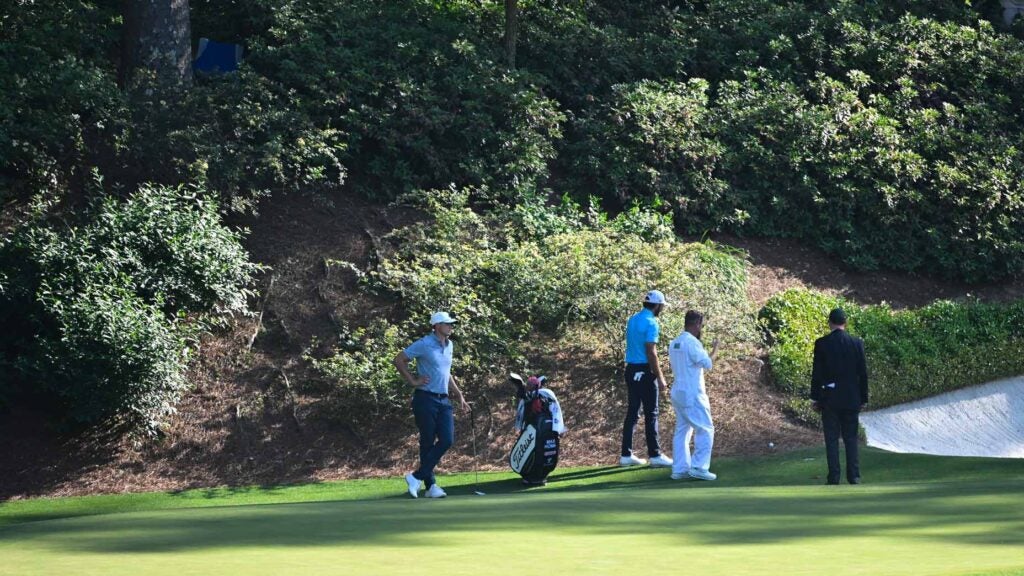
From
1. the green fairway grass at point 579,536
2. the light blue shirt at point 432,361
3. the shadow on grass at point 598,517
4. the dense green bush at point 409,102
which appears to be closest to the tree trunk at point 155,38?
the dense green bush at point 409,102

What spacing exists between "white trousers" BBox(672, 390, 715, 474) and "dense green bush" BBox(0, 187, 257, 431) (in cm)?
590

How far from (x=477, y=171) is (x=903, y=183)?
8.44 metres

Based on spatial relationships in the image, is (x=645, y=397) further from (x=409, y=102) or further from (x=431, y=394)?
(x=409, y=102)

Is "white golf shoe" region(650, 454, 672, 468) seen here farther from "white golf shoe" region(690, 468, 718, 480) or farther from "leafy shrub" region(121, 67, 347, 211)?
"leafy shrub" region(121, 67, 347, 211)

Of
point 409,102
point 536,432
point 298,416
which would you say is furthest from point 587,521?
point 409,102

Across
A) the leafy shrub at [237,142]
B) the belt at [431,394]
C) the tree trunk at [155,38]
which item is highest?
the tree trunk at [155,38]

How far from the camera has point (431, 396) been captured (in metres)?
12.3

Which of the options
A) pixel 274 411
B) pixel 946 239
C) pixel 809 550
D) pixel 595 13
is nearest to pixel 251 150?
pixel 274 411

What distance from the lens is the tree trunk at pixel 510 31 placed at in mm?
22219

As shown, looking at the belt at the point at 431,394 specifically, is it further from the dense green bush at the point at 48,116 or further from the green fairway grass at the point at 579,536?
the dense green bush at the point at 48,116

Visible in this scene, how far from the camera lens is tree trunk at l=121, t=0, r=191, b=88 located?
1988cm

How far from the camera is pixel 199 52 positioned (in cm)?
2181

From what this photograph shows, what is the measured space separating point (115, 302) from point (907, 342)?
12.1 m

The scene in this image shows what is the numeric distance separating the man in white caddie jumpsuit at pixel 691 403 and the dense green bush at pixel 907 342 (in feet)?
15.1
